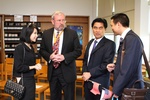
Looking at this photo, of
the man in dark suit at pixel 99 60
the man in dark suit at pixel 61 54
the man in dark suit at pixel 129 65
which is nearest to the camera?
the man in dark suit at pixel 129 65

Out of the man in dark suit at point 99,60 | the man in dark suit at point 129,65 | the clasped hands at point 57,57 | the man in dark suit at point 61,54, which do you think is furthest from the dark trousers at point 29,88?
the man in dark suit at point 129,65

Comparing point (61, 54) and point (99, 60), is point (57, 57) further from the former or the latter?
point (99, 60)

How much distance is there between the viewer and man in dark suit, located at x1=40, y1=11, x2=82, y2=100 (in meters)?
2.56

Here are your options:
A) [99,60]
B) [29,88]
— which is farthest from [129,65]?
[29,88]

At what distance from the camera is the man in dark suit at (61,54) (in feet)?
8.39

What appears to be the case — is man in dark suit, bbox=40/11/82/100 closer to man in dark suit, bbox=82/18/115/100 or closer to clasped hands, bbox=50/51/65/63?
clasped hands, bbox=50/51/65/63

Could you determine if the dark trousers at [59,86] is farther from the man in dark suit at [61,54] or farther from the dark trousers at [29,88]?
the dark trousers at [29,88]

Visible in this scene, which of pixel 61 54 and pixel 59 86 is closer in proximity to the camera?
pixel 61 54

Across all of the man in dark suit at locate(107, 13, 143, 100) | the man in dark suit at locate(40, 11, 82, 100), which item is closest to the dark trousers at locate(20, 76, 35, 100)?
the man in dark suit at locate(40, 11, 82, 100)

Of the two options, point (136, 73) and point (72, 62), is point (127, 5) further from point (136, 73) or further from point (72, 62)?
point (136, 73)

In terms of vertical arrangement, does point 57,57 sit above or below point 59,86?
above

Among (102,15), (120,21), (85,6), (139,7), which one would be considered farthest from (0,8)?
(120,21)

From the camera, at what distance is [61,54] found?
2559 millimetres

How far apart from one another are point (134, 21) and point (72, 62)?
1.86 metres
